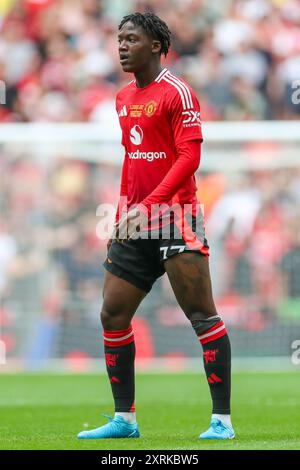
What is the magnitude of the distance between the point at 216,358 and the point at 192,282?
0.47m

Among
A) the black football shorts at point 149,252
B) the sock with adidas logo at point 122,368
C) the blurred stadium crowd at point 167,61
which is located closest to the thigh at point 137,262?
the black football shorts at point 149,252

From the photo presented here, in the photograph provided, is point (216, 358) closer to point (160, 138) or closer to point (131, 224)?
point (131, 224)

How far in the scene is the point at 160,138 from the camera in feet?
22.3

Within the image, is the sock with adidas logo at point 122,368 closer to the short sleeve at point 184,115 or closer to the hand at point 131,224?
the hand at point 131,224

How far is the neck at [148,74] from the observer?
6.89 m

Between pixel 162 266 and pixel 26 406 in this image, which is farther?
pixel 26 406

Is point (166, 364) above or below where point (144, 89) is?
below

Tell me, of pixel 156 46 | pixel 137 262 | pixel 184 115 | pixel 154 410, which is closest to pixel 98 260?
pixel 154 410

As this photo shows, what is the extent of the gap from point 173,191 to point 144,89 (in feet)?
2.21

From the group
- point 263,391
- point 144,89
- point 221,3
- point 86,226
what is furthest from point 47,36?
point 144,89

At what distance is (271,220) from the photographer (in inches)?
567

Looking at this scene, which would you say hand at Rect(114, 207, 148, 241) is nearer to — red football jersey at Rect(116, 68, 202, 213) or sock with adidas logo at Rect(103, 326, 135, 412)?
red football jersey at Rect(116, 68, 202, 213)

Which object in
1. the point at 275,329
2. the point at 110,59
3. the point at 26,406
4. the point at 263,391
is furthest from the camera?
the point at 110,59

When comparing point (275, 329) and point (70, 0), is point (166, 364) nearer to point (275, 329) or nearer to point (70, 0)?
point (275, 329)
